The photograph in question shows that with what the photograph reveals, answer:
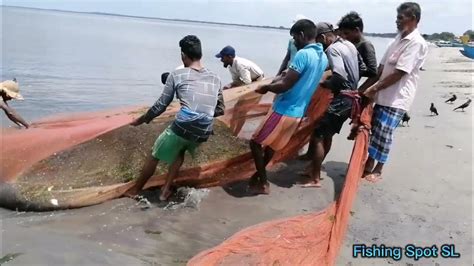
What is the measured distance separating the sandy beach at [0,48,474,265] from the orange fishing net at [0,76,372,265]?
16 centimetres

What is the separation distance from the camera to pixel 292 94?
16.3 ft

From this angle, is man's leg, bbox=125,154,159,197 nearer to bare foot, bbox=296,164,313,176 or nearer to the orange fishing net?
the orange fishing net

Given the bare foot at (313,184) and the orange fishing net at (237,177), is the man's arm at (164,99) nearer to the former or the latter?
the orange fishing net at (237,177)

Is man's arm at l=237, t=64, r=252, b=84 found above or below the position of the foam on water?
above

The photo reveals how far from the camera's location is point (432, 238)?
444 cm

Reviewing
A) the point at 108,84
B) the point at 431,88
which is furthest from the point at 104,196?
the point at 431,88

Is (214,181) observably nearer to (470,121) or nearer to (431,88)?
(470,121)

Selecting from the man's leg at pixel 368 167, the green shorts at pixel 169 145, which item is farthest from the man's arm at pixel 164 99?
the man's leg at pixel 368 167

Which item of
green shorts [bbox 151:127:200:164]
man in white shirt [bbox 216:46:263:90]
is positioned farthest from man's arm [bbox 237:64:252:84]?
green shorts [bbox 151:127:200:164]

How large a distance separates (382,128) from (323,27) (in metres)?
1.34

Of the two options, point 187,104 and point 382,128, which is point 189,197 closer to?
point 187,104

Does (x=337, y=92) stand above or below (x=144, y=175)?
above

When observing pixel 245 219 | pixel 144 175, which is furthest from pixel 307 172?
pixel 144 175

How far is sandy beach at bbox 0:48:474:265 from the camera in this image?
3.77 m
